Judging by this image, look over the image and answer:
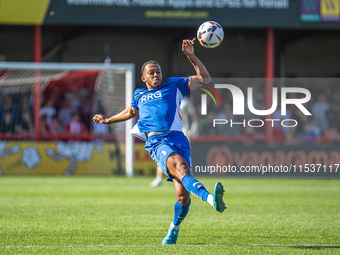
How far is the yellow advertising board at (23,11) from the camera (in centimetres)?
1961

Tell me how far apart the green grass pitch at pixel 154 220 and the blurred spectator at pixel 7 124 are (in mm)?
4551

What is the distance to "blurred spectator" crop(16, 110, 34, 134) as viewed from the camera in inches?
789

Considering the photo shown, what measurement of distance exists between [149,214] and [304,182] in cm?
895

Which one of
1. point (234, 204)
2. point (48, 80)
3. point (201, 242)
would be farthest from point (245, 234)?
point (48, 80)

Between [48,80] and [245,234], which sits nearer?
[245,234]

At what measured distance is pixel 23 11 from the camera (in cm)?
1980

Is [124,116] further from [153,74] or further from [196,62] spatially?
[196,62]

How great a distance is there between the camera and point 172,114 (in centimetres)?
718

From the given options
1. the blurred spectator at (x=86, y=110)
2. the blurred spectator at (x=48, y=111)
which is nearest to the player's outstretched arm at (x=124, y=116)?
the blurred spectator at (x=48, y=111)

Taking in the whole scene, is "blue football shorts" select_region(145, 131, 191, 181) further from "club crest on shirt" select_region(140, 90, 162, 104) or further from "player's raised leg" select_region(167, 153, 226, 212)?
"club crest on shirt" select_region(140, 90, 162, 104)

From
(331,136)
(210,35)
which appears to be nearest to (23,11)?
(331,136)

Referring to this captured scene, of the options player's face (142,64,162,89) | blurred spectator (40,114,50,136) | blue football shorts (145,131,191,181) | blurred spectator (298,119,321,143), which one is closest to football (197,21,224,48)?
player's face (142,64,162,89)

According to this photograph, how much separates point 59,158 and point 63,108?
2.94 m

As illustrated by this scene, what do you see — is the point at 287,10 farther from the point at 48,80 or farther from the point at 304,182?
the point at 48,80
